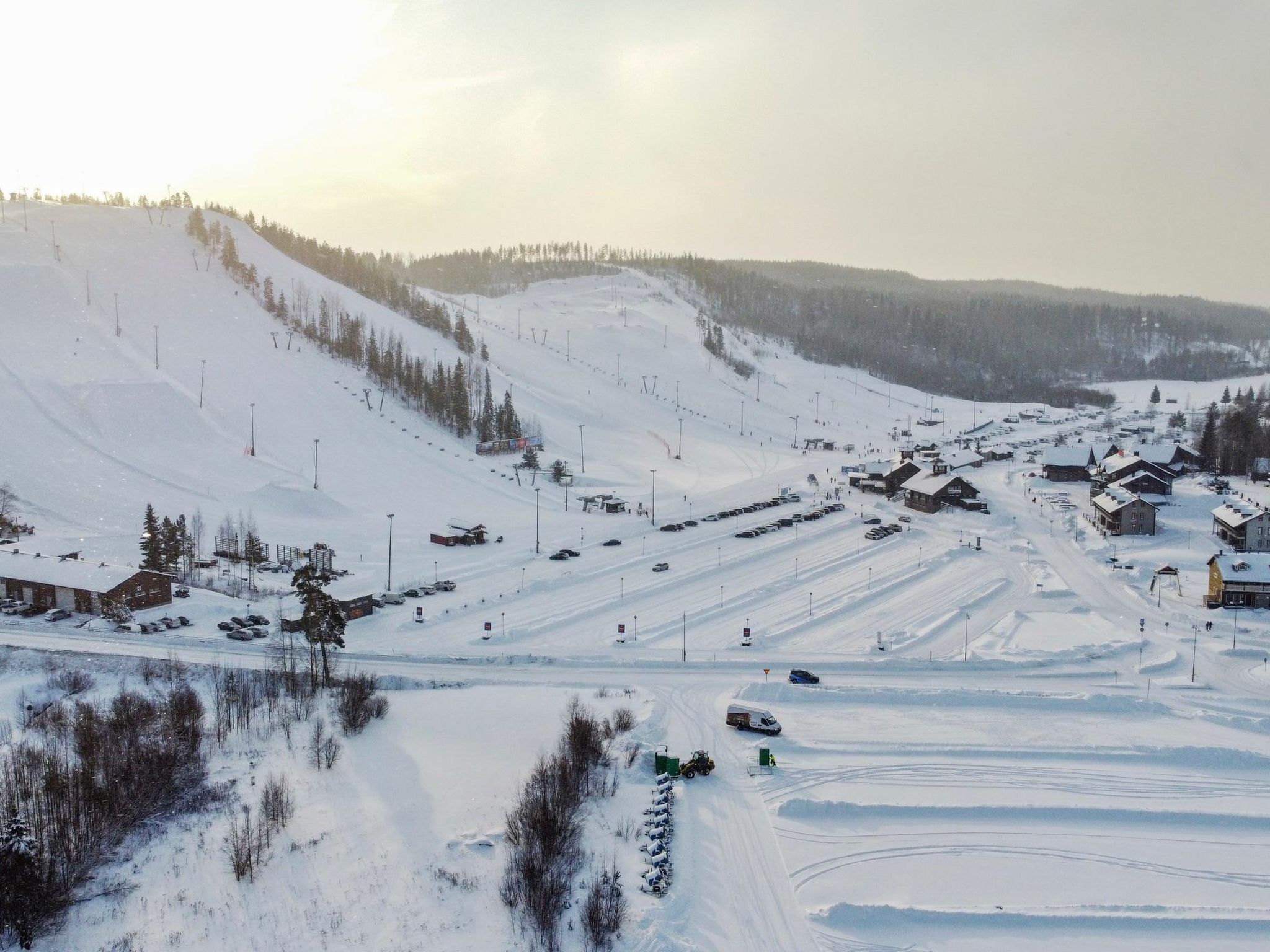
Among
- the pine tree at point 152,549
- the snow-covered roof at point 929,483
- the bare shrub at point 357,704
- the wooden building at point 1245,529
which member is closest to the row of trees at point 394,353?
the snow-covered roof at point 929,483

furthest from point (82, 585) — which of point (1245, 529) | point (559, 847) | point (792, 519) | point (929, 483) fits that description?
point (1245, 529)

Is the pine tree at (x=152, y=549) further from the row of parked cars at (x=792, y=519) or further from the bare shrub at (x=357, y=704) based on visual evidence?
the row of parked cars at (x=792, y=519)

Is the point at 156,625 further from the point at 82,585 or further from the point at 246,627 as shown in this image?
the point at 82,585

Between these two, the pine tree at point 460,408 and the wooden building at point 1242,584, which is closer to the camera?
the wooden building at point 1242,584

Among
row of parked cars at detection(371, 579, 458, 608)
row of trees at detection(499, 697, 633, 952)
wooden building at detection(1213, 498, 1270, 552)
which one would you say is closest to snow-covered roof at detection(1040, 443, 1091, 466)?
wooden building at detection(1213, 498, 1270, 552)

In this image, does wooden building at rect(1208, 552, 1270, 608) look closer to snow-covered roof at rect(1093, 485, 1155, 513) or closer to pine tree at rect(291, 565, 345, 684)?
snow-covered roof at rect(1093, 485, 1155, 513)

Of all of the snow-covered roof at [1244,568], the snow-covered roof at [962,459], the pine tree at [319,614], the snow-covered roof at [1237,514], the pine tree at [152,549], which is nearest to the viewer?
the pine tree at [319,614]

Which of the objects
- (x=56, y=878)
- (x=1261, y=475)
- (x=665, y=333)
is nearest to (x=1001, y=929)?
(x=56, y=878)
